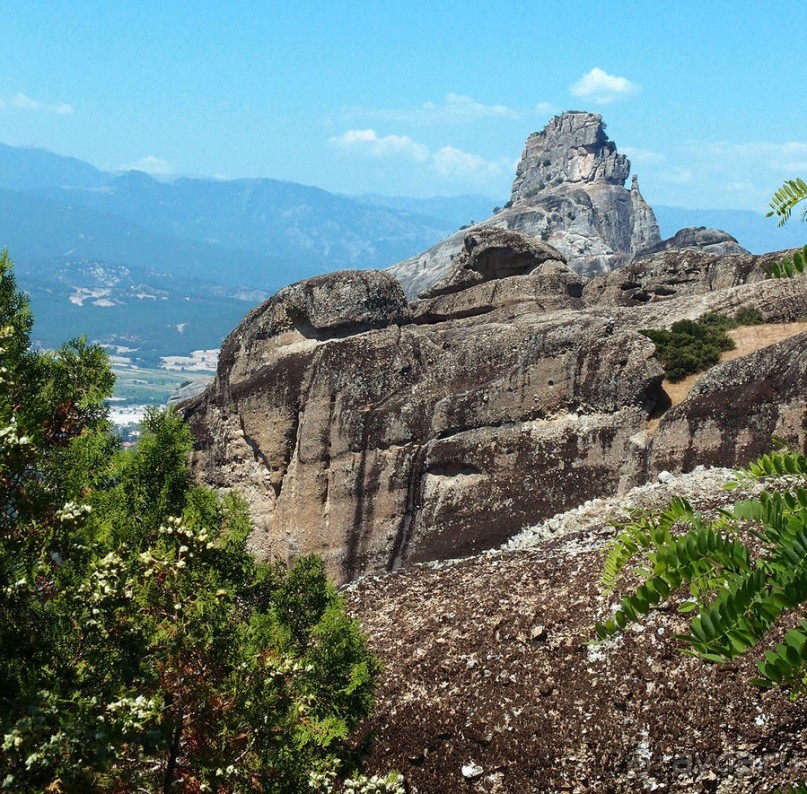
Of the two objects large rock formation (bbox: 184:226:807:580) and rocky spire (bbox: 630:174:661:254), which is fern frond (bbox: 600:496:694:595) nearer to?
large rock formation (bbox: 184:226:807:580)

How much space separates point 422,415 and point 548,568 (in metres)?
11.8

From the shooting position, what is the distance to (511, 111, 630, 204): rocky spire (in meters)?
190

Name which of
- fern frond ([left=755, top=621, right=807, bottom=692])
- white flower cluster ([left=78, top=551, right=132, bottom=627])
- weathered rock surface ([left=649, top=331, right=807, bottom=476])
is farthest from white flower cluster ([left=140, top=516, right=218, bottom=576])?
weathered rock surface ([left=649, top=331, right=807, bottom=476])

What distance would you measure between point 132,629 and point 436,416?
2319 centimetres

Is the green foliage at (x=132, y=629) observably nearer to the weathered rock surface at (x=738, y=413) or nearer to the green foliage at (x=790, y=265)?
the green foliage at (x=790, y=265)

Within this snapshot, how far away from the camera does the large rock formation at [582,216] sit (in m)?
128

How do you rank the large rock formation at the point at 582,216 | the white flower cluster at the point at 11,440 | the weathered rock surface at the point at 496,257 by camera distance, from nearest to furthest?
the white flower cluster at the point at 11,440 → the weathered rock surface at the point at 496,257 → the large rock formation at the point at 582,216

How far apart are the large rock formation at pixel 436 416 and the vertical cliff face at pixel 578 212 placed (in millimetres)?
79583

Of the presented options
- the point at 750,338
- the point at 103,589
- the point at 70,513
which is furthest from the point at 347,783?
the point at 750,338

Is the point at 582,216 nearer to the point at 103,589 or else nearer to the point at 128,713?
the point at 103,589

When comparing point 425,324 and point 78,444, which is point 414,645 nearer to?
point 78,444

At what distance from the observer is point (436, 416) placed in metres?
35.3

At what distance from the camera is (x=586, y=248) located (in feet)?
449

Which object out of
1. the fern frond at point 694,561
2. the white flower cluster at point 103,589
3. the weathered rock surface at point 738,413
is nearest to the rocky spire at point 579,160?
the weathered rock surface at point 738,413
